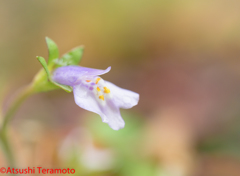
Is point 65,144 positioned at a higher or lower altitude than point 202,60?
lower

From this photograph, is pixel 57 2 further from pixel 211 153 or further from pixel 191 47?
pixel 211 153

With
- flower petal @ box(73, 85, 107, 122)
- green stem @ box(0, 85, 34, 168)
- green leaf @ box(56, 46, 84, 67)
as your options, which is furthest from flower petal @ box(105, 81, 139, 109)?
green stem @ box(0, 85, 34, 168)

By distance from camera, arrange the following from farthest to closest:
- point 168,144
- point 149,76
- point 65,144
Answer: point 149,76
point 168,144
point 65,144

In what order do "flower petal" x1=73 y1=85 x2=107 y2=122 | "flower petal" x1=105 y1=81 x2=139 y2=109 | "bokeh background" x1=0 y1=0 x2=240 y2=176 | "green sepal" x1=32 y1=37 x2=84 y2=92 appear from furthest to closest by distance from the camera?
"bokeh background" x1=0 y1=0 x2=240 y2=176
"green sepal" x1=32 y1=37 x2=84 y2=92
"flower petal" x1=105 y1=81 x2=139 y2=109
"flower petal" x1=73 y1=85 x2=107 y2=122

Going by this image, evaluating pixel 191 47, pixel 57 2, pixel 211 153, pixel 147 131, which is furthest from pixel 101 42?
pixel 211 153

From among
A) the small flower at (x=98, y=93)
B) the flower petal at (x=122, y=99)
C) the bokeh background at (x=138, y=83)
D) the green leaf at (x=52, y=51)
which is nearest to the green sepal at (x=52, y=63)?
the green leaf at (x=52, y=51)

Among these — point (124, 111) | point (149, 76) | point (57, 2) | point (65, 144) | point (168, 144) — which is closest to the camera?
point (65, 144)

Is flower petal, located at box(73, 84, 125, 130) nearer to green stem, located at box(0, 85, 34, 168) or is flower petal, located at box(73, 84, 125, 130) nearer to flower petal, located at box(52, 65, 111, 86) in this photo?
flower petal, located at box(52, 65, 111, 86)
